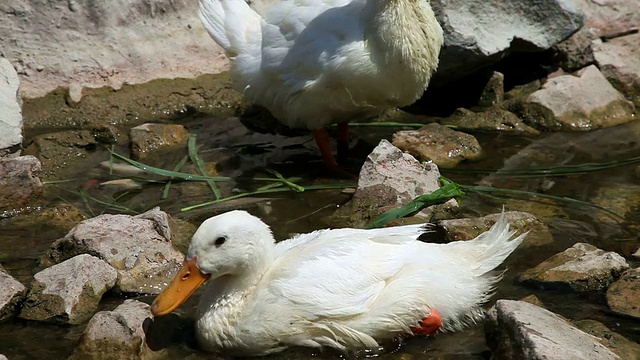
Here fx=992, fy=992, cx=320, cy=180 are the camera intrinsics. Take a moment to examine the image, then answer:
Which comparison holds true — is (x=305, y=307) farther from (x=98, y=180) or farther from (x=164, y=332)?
(x=98, y=180)

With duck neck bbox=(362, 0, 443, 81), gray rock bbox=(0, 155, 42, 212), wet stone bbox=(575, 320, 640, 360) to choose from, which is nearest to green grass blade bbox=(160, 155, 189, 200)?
gray rock bbox=(0, 155, 42, 212)

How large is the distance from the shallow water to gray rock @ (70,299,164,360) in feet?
0.51

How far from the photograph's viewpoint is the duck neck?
20.2ft

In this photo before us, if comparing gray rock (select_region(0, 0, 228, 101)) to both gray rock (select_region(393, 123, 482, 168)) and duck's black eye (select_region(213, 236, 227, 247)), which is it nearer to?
gray rock (select_region(393, 123, 482, 168))

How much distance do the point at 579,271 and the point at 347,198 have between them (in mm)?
1766

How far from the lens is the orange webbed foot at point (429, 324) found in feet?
14.4

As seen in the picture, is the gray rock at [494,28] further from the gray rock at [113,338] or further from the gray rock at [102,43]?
the gray rock at [113,338]

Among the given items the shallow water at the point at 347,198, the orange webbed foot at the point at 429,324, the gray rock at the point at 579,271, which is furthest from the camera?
the gray rock at the point at 579,271

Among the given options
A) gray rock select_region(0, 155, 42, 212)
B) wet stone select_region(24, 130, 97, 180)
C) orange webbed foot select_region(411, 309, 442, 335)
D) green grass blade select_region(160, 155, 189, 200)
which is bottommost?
wet stone select_region(24, 130, 97, 180)

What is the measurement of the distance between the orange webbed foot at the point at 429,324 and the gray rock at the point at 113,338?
1.19 meters

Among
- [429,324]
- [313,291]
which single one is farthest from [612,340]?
[313,291]

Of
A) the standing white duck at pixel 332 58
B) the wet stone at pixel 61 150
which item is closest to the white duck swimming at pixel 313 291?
the standing white duck at pixel 332 58

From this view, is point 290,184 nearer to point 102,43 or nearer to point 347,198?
point 347,198

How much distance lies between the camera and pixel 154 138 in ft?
22.7
